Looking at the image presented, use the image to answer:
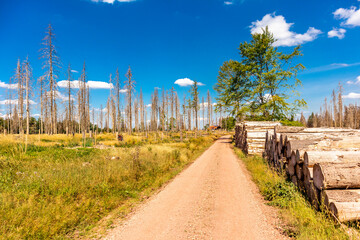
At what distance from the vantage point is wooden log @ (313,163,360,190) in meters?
4.11

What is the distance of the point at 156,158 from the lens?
12.5 meters

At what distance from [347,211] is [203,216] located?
316 cm

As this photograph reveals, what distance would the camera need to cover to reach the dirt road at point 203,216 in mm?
3887

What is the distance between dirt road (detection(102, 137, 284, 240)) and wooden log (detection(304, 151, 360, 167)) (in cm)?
193

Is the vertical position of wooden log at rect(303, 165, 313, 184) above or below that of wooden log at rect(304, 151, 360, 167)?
below

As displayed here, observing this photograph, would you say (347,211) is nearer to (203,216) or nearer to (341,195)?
(341,195)

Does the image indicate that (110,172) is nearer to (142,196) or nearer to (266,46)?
(142,196)

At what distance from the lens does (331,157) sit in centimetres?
495

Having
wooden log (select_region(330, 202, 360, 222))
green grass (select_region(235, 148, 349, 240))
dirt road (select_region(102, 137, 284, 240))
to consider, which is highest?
wooden log (select_region(330, 202, 360, 222))

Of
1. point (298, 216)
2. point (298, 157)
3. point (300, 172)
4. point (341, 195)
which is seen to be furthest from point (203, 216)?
point (298, 157)

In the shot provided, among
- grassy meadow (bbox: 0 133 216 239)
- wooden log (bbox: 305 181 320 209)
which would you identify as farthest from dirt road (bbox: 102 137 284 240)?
wooden log (bbox: 305 181 320 209)

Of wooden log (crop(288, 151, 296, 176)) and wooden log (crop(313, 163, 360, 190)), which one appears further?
wooden log (crop(288, 151, 296, 176))

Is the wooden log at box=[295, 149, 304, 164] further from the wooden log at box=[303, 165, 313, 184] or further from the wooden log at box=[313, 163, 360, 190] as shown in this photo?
the wooden log at box=[313, 163, 360, 190]

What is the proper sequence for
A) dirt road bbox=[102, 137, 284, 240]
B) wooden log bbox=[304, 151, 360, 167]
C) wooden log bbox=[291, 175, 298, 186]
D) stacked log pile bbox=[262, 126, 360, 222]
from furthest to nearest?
wooden log bbox=[291, 175, 298, 186]
wooden log bbox=[304, 151, 360, 167]
dirt road bbox=[102, 137, 284, 240]
stacked log pile bbox=[262, 126, 360, 222]
